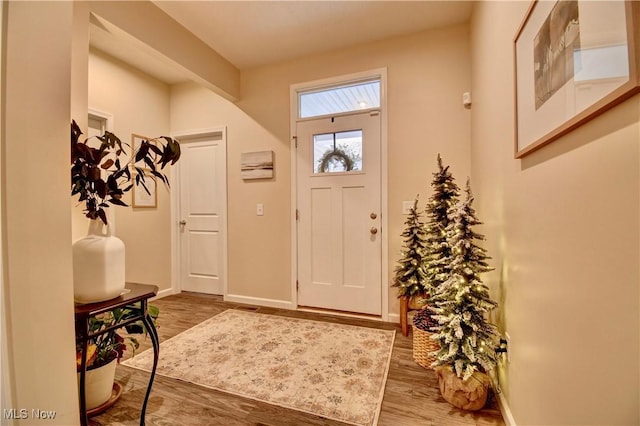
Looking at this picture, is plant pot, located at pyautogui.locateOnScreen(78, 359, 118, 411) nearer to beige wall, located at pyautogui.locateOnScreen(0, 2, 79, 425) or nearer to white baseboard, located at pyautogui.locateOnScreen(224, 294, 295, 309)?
beige wall, located at pyautogui.locateOnScreen(0, 2, 79, 425)

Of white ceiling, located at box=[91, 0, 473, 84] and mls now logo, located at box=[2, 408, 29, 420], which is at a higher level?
white ceiling, located at box=[91, 0, 473, 84]

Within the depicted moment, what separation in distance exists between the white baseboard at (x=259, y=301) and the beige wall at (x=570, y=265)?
209 centimetres

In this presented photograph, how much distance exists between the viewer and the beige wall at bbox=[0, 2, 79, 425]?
83 centimetres

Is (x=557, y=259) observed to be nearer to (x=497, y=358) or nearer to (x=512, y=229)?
(x=512, y=229)

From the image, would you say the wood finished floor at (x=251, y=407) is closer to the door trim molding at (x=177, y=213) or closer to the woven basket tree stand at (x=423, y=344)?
the woven basket tree stand at (x=423, y=344)

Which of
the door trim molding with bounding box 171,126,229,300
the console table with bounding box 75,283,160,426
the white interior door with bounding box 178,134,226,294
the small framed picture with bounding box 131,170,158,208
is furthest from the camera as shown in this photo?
the white interior door with bounding box 178,134,226,294

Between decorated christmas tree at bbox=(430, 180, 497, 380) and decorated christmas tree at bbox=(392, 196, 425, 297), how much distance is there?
2.09ft

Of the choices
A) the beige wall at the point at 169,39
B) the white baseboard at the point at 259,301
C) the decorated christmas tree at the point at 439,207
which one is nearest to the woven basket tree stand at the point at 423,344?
the decorated christmas tree at the point at 439,207

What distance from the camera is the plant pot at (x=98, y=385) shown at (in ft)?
4.53

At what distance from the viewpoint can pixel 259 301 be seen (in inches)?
122

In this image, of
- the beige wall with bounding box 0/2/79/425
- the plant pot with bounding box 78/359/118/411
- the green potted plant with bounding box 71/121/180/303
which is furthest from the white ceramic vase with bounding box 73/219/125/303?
the plant pot with bounding box 78/359/118/411

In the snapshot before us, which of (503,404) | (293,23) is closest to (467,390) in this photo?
(503,404)

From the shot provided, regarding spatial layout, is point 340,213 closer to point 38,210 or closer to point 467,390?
point 467,390

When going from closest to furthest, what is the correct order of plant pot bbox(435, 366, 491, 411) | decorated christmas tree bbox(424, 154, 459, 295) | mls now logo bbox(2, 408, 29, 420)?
1. mls now logo bbox(2, 408, 29, 420)
2. plant pot bbox(435, 366, 491, 411)
3. decorated christmas tree bbox(424, 154, 459, 295)
